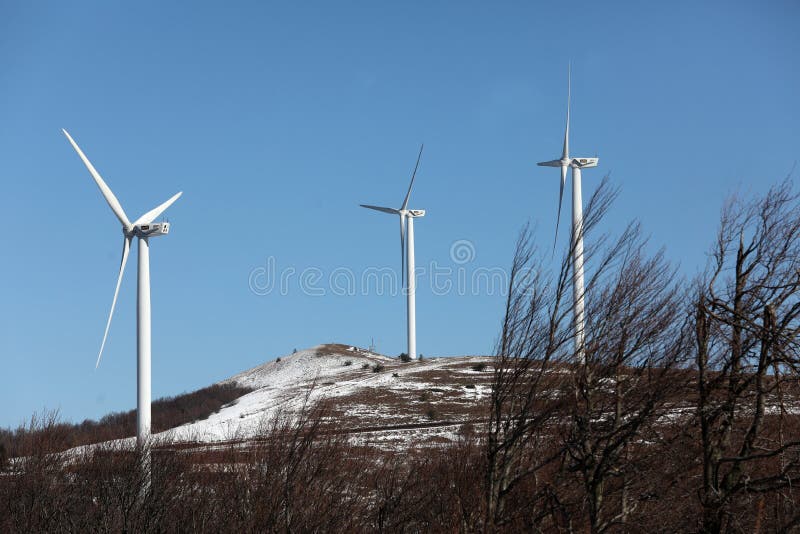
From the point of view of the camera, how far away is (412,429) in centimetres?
6006

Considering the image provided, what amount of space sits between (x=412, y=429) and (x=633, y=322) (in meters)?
39.7

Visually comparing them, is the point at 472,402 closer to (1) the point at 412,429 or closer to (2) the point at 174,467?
(1) the point at 412,429

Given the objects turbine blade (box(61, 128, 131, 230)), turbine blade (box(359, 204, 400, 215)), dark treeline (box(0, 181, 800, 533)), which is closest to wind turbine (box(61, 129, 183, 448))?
turbine blade (box(61, 128, 131, 230))

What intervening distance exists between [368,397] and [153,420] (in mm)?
24769

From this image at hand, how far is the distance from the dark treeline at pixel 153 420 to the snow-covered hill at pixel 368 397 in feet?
8.77

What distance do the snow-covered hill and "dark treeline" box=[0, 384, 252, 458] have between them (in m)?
2.67

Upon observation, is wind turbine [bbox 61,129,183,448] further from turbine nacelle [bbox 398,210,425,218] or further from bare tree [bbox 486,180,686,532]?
turbine nacelle [bbox 398,210,425,218]

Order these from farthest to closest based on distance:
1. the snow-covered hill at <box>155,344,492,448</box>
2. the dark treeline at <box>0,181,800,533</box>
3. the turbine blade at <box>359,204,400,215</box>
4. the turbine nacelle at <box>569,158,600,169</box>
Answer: the turbine blade at <box>359,204,400,215</box> → the turbine nacelle at <box>569,158,600,169</box> → the snow-covered hill at <box>155,344,492,448</box> → the dark treeline at <box>0,181,800,533</box>

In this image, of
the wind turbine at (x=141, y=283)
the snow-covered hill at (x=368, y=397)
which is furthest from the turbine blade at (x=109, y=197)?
the snow-covered hill at (x=368, y=397)

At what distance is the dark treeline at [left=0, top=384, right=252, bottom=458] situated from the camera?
201 ft

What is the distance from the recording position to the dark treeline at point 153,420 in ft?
201

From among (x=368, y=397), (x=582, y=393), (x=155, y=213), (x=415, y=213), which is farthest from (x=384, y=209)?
(x=582, y=393)

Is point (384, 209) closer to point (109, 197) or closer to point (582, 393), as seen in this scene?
point (109, 197)

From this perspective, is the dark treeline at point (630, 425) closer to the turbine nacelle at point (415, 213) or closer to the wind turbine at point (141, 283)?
the wind turbine at point (141, 283)
